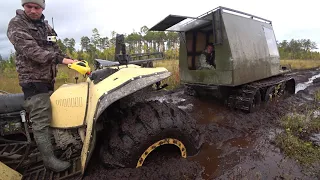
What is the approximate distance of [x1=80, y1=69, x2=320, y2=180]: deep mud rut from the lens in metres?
2.70

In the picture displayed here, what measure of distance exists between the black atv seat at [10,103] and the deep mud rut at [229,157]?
1.09m

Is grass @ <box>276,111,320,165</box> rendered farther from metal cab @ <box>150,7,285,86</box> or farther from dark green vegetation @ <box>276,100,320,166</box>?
metal cab @ <box>150,7,285,86</box>

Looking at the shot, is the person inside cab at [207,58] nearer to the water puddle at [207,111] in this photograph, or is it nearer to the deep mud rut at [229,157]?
the water puddle at [207,111]

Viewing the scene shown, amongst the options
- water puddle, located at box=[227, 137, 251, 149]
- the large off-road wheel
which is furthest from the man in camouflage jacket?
water puddle, located at box=[227, 137, 251, 149]

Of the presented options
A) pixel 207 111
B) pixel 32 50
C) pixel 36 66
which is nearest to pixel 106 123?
pixel 36 66

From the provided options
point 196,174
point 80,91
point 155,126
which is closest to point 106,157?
point 155,126

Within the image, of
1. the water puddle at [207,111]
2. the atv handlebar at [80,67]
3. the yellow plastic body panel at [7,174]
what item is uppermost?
the atv handlebar at [80,67]

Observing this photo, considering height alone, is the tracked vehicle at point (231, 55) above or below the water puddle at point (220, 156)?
above

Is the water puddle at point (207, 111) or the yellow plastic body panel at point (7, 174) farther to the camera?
the water puddle at point (207, 111)

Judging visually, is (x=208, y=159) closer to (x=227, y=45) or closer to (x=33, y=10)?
(x=227, y=45)

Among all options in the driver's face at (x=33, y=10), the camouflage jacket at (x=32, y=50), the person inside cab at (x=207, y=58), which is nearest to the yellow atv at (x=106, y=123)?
the camouflage jacket at (x=32, y=50)

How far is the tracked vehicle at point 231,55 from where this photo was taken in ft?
17.0

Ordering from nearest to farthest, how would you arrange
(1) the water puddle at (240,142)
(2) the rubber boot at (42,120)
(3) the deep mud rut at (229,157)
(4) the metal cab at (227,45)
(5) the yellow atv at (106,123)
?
(5) the yellow atv at (106,123), (2) the rubber boot at (42,120), (3) the deep mud rut at (229,157), (1) the water puddle at (240,142), (4) the metal cab at (227,45)

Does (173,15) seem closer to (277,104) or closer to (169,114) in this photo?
(169,114)
